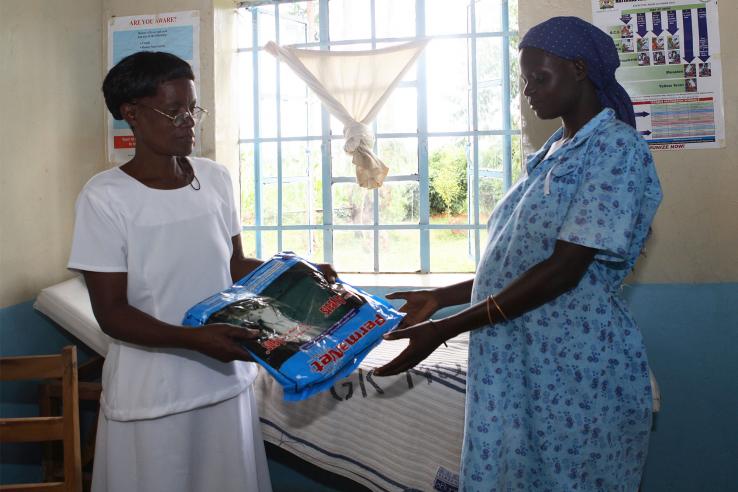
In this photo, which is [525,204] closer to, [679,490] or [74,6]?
[679,490]

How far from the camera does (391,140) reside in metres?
3.33

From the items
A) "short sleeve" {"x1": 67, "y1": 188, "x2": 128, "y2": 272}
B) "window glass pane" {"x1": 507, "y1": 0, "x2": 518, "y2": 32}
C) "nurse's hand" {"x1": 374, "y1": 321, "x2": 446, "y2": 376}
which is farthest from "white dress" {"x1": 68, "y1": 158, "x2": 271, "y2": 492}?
"window glass pane" {"x1": 507, "y1": 0, "x2": 518, "y2": 32}

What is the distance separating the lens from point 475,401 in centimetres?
142

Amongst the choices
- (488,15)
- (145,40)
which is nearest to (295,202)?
(145,40)

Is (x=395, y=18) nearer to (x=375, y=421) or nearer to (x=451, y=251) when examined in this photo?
(x=451, y=251)

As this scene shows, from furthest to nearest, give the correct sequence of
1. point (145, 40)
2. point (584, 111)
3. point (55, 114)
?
point (145, 40)
point (55, 114)
point (584, 111)

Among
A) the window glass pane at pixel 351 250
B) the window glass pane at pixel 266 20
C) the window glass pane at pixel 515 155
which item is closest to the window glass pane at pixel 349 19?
the window glass pane at pixel 266 20

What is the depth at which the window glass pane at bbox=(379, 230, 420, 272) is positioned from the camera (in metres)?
3.39

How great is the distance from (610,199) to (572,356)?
1.10ft

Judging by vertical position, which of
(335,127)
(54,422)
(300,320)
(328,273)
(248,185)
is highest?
(335,127)

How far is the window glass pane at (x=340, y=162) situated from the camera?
3.38 meters

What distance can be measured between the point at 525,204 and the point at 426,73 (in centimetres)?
205

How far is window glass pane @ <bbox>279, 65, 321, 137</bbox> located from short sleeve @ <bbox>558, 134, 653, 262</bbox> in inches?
90.0

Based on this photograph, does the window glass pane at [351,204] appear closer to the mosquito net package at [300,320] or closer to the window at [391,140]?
the window at [391,140]
